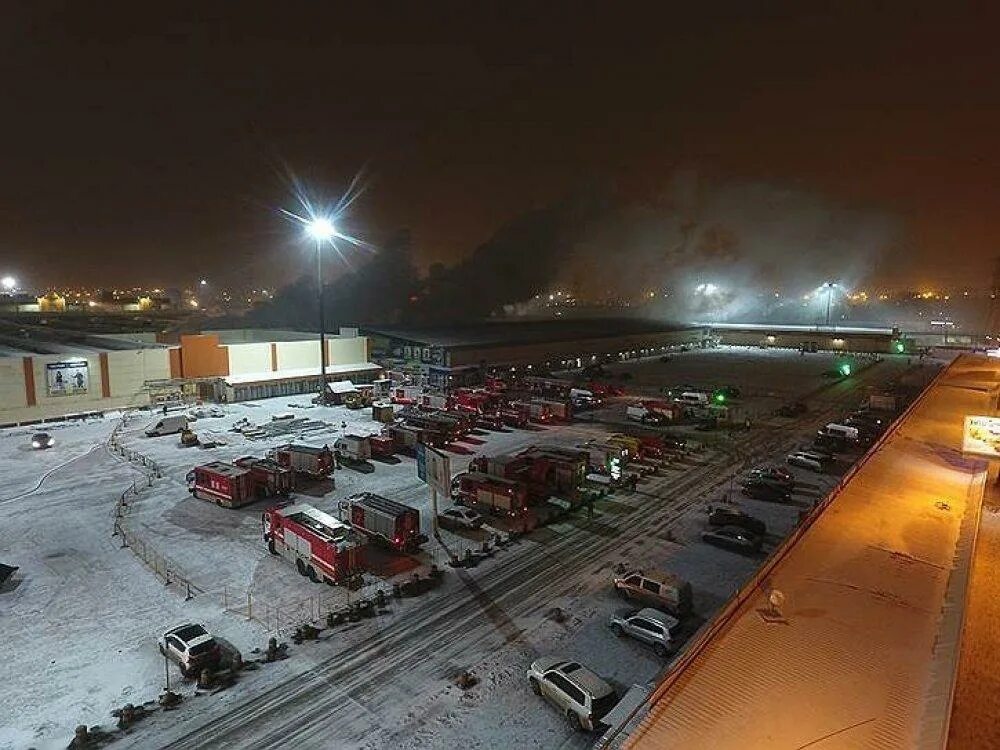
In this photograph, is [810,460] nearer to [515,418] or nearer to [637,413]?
[637,413]

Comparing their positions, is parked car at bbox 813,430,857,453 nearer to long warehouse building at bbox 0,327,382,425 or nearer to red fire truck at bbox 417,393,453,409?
red fire truck at bbox 417,393,453,409

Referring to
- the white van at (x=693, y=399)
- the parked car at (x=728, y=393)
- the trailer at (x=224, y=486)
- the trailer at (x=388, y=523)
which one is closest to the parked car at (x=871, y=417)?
the parked car at (x=728, y=393)

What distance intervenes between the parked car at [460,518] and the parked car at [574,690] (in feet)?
26.0

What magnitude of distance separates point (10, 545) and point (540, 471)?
17360mm

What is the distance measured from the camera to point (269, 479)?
74.7 ft

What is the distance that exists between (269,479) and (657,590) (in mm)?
14780

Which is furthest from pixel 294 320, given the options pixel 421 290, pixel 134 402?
pixel 134 402

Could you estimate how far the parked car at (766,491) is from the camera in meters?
23.0

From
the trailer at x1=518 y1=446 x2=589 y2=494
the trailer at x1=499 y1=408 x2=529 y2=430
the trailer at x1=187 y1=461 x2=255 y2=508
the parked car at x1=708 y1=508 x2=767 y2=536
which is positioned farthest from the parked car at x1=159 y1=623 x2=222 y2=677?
the trailer at x1=499 y1=408 x2=529 y2=430

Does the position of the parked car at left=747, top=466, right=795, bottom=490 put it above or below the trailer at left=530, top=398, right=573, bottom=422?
below

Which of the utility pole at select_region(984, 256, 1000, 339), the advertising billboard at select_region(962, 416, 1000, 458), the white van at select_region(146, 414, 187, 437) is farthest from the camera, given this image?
the utility pole at select_region(984, 256, 1000, 339)

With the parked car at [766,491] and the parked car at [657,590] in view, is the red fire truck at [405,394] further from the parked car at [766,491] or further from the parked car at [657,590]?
the parked car at [657,590]

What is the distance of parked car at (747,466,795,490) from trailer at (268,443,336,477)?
1726cm

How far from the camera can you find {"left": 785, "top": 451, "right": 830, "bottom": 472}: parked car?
88.6 feet
